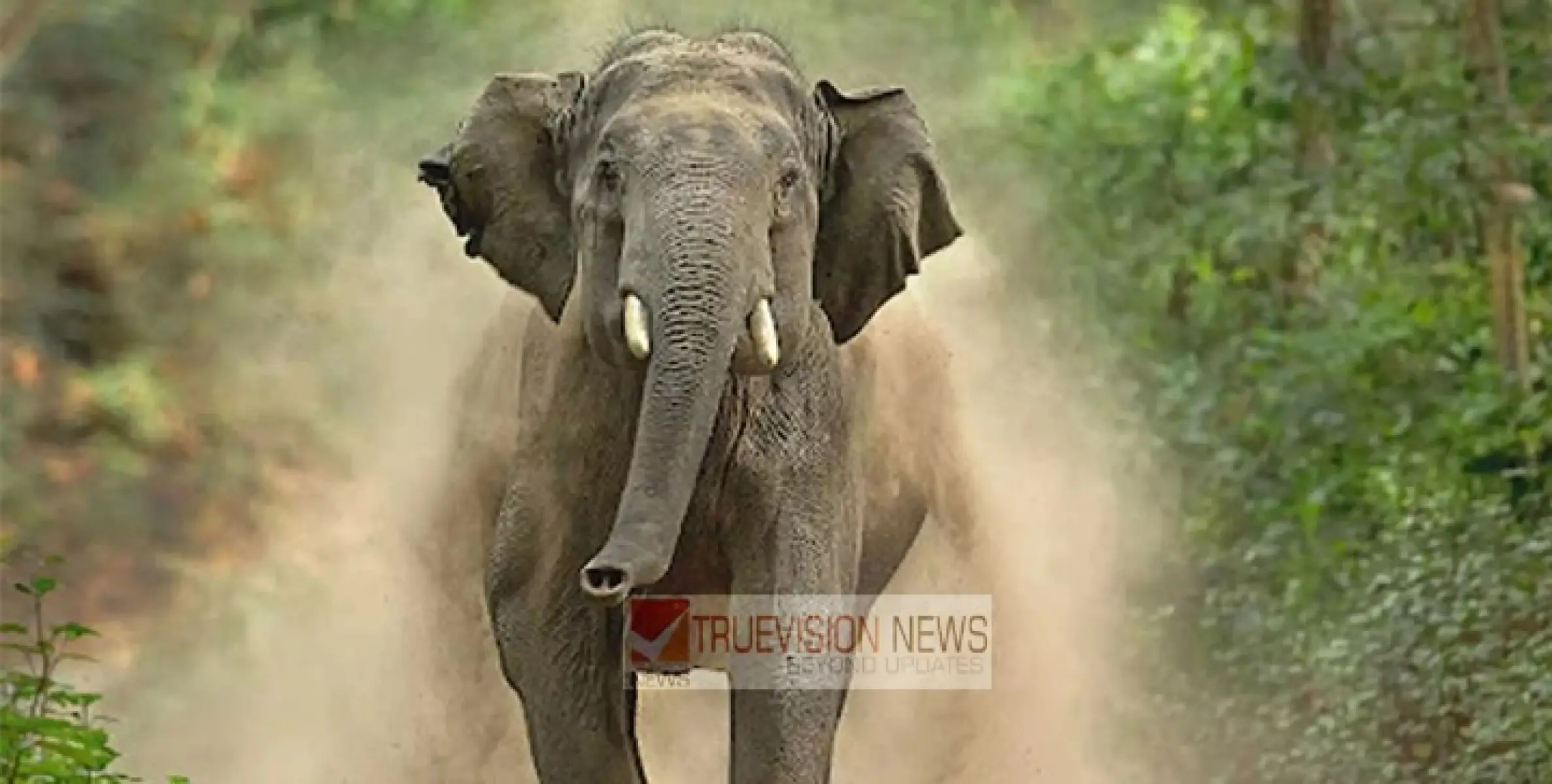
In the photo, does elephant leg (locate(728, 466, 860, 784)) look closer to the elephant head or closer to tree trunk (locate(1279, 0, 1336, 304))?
the elephant head

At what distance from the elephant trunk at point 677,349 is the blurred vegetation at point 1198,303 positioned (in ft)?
7.02

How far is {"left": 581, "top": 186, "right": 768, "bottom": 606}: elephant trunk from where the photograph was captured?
5.66 m

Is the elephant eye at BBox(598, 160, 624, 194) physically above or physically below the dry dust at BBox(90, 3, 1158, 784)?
below

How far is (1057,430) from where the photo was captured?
10102 mm

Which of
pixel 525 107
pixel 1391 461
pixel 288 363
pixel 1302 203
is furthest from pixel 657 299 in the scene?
pixel 288 363

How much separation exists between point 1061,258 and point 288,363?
547cm

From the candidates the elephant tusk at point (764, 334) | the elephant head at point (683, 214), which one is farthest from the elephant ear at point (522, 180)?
the elephant tusk at point (764, 334)

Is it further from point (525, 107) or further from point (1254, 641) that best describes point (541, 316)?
point (1254, 641)

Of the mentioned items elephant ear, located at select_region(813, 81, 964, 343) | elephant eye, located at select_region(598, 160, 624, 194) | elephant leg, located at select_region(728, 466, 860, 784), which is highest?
elephant ear, located at select_region(813, 81, 964, 343)

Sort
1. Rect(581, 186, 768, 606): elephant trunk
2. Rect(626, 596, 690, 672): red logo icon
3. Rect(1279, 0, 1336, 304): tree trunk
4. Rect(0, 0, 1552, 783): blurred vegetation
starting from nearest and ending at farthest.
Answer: Rect(581, 186, 768, 606): elephant trunk → Rect(626, 596, 690, 672): red logo icon → Rect(0, 0, 1552, 783): blurred vegetation → Rect(1279, 0, 1336, 304): tree trunk

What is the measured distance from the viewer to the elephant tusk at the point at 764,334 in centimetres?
582

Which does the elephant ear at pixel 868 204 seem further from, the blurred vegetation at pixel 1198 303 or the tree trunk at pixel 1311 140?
the tree trunk at pixel 1311 140

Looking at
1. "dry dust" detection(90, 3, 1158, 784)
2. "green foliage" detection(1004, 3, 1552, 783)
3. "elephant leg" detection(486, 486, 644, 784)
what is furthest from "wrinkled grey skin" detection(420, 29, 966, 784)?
"green foliage" detection(1004, 3, 1552, 783)

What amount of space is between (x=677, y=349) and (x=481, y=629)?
125 inches
